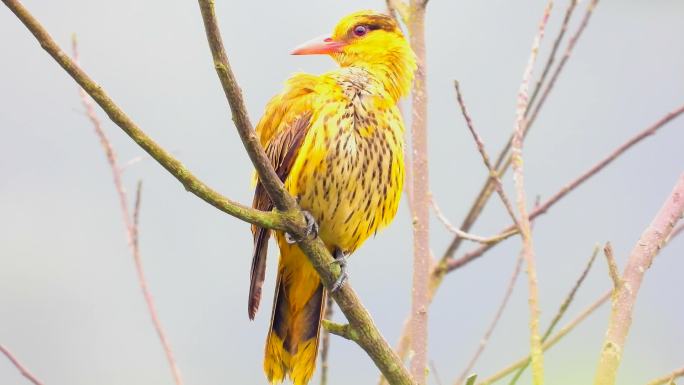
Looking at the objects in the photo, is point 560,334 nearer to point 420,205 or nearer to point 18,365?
point 420,205

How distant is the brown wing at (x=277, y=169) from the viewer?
236cm

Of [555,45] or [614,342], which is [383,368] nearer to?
[614,342]

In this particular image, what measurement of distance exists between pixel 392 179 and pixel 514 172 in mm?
594

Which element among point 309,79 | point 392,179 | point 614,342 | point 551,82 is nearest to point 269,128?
point 309,79

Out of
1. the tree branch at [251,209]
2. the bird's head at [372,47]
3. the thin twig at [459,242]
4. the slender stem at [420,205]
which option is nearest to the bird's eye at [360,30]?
the bird's head at [372,47]

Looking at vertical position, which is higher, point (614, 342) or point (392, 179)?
point (392, 179)

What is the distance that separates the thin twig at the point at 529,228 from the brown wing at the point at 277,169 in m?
0.59

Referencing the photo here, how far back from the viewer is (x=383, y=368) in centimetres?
198

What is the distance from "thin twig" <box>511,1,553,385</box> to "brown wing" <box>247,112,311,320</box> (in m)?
0.59

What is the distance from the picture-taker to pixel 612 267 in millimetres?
1691

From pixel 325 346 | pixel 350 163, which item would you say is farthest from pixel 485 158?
pixel 325 346

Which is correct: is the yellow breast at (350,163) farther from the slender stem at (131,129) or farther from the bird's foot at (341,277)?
the slender stem at (131,129)

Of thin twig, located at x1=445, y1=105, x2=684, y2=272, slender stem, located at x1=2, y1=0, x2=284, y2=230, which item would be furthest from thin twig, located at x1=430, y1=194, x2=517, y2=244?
slender stem, located at x1=2, y1=0, x2=284, y2=230

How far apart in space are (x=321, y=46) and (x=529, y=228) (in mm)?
1220
